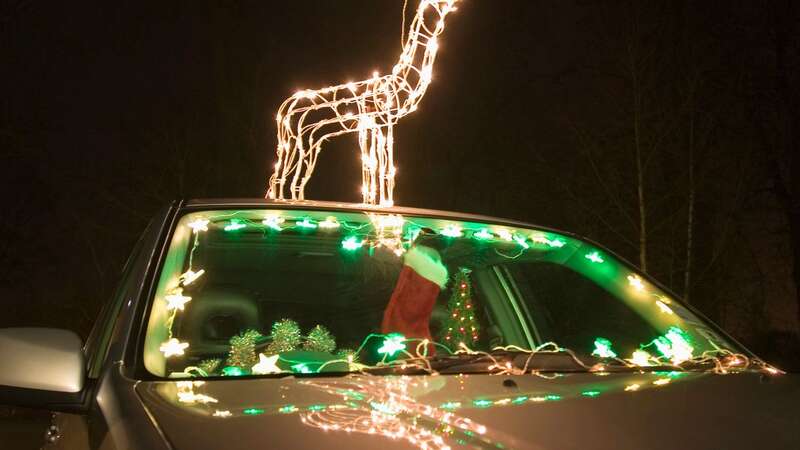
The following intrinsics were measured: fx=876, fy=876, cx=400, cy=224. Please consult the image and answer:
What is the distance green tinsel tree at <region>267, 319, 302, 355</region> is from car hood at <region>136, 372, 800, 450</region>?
0.67 meters

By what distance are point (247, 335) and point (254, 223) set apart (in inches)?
16.8

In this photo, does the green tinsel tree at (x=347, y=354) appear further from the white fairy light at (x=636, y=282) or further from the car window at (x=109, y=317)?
the white fairy light at (x=636, y=282)

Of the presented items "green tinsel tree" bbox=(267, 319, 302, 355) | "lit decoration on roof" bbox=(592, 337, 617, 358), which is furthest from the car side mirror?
"lit decoration on roof" bbox=(592, 337, 617, 358)

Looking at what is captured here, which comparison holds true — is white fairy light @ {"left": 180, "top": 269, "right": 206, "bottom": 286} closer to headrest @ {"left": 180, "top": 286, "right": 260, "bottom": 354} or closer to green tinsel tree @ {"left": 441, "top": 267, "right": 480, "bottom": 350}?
headrest @ {"left": 180, "top": 286, "right": 260, "bottom": 354}

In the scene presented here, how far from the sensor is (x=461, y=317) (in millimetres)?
3645

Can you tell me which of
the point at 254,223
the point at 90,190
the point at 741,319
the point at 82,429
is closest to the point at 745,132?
the point at 741,319

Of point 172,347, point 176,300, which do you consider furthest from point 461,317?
point 172,347

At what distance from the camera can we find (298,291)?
3658 mm

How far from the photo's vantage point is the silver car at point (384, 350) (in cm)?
180

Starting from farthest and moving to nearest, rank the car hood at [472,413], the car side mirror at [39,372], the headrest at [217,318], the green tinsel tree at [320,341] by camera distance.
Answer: the green tinsel tree at [320,341]
the headrest at [217,318]
the car side mirror at [39,372]
the car hood at [472,413]

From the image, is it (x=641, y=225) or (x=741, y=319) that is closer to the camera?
(x=641, y=225)

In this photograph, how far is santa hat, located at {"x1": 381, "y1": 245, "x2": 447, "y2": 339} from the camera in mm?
3150

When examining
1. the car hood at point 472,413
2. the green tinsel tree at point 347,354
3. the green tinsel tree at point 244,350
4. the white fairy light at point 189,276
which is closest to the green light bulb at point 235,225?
the white fairy light at point 189,276

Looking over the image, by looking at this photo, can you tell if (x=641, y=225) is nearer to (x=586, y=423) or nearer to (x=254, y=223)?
(x=254, y=223)
